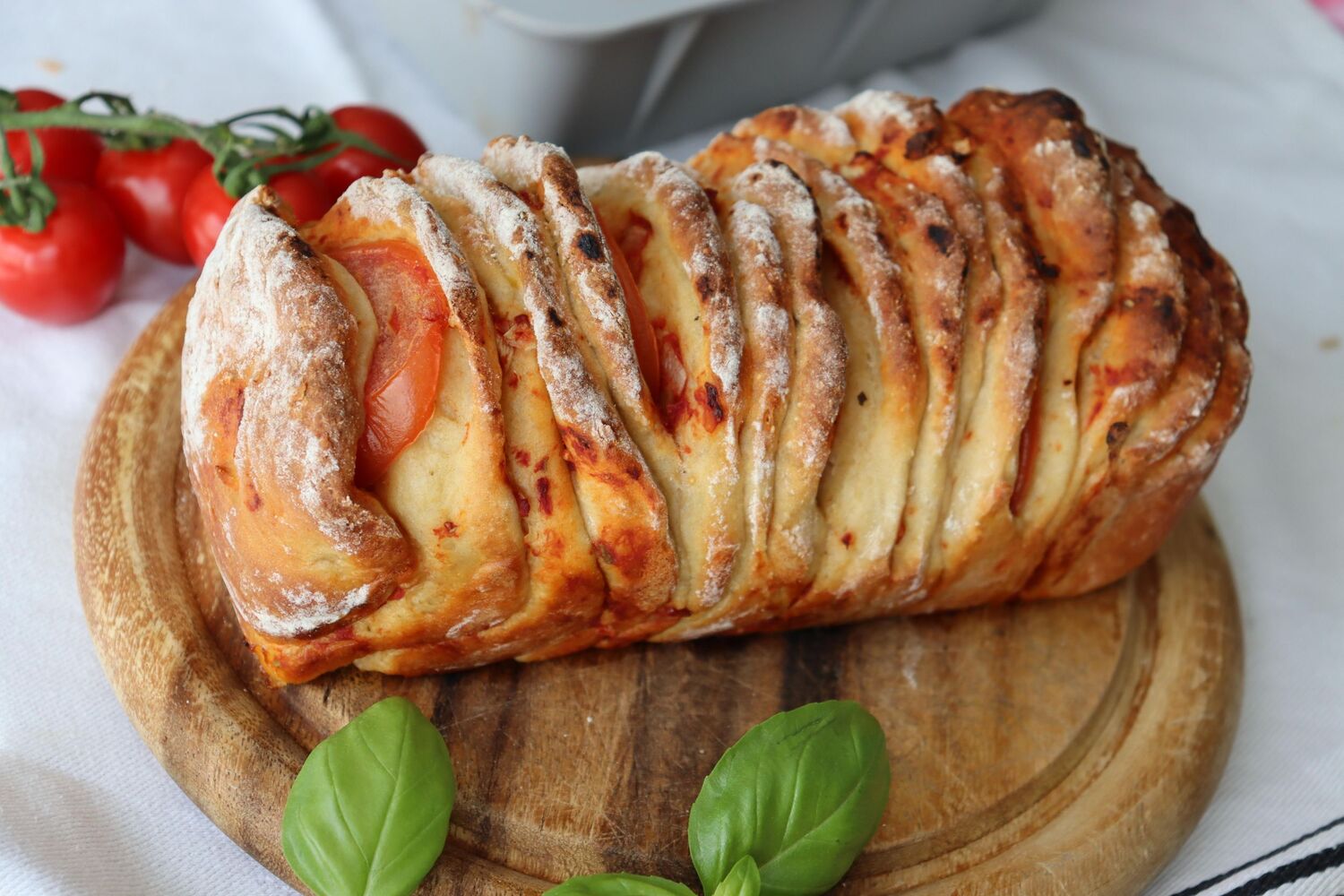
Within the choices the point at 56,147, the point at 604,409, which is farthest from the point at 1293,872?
the point at 56,147

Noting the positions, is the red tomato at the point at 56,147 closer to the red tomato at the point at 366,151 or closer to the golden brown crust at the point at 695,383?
the red tomato at the point at 366,151

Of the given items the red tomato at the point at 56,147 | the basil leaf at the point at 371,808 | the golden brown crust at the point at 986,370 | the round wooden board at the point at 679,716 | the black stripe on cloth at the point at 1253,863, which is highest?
the red tomato at the point at 56,147

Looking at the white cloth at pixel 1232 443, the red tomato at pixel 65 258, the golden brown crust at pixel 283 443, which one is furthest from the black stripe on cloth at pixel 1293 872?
the red tomato at pixel 65 258

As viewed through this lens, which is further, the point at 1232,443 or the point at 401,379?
the point at 1232,443

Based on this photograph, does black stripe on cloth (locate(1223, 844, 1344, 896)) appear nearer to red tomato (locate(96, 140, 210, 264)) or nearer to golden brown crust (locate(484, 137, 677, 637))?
golden brown crust (locate(484, 137, 677, 637))

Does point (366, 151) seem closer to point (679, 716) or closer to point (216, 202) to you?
point (216, 202)

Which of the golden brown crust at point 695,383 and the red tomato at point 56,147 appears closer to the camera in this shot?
the golden brown crust at point 695,383

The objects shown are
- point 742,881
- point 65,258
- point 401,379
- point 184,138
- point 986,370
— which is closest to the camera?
point 742,881
